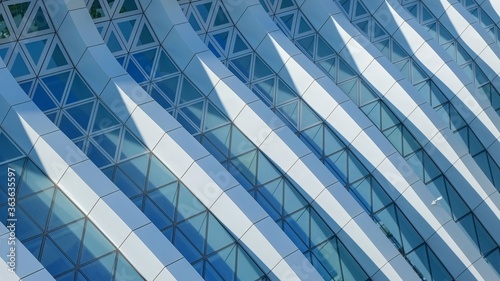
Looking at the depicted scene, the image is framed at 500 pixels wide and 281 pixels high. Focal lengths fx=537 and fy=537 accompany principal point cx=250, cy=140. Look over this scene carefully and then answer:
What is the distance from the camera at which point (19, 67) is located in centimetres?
2058

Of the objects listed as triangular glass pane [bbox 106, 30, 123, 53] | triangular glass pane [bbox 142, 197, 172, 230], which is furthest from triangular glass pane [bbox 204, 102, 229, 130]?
triangular glass pane [bbox 106, 30, 123, 53]

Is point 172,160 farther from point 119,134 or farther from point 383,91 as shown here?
point 383,91

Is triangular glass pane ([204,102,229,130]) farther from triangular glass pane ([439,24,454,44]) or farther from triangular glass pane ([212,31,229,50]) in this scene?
triangular glass pane ([439,24,454,44])

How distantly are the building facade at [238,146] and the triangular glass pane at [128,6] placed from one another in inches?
8.8

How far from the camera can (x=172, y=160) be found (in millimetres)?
20016

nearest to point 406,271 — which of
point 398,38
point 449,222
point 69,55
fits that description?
point 449,222

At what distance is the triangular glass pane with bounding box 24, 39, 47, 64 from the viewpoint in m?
20.8

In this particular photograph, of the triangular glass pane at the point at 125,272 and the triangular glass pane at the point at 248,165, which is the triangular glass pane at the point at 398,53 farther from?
the triangular glass pane at the point at 125,272

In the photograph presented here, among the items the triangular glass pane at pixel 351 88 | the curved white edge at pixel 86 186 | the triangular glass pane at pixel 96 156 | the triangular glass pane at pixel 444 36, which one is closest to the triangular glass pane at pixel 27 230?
the curved white edge at pixel 86 186

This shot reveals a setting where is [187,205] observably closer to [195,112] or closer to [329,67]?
[195,112]

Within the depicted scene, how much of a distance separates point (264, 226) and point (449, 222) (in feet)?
28.5

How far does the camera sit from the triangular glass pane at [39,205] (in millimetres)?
18391

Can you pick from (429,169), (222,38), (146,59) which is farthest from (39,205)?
(429,169)

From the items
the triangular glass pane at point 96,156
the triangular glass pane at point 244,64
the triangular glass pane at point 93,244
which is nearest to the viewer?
the triangular glass pane at point 93,244
